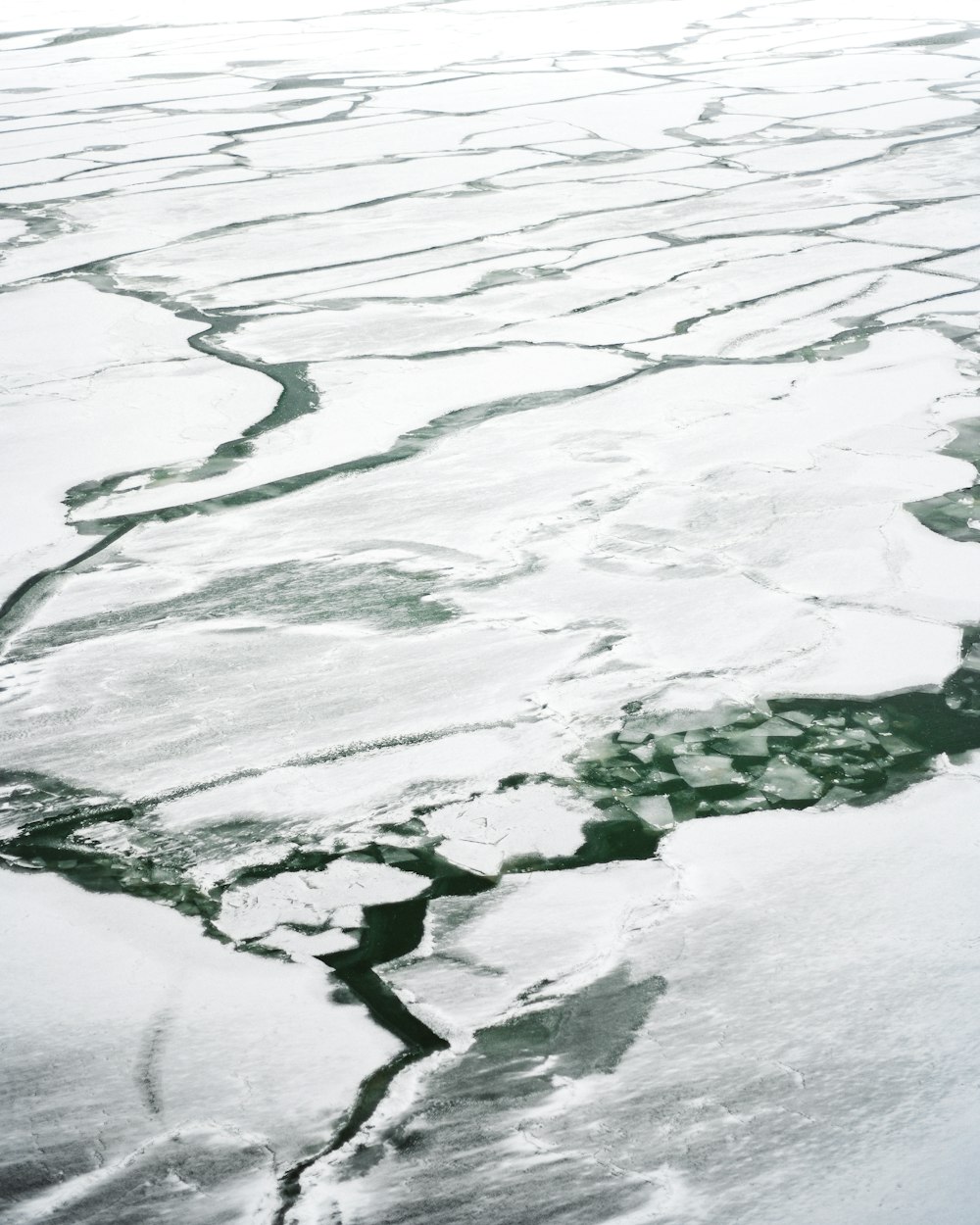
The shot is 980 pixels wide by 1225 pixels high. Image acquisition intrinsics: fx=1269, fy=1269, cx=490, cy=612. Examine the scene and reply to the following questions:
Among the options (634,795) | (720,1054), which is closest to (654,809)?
(634,795)

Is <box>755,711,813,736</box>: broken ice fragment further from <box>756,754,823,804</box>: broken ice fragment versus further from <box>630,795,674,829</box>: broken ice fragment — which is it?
<box>630,795,674,829</box>: broken ice fragment

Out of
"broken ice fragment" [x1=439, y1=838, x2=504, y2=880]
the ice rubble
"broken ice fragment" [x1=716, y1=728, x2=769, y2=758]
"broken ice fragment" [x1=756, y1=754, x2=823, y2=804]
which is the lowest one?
the ice rubble

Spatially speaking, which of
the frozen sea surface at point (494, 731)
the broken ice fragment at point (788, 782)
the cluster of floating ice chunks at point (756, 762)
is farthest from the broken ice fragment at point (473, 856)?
the broken ice fragment at point (788, 782)

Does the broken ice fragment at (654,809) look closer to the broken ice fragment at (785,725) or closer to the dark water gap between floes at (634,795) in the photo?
the dark water gap between floes at (634,795)

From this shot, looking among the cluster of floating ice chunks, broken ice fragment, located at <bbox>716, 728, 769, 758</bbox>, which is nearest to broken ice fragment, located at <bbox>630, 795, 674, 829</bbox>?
the cluster of floating ice chunks

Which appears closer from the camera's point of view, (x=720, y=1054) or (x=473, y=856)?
(x=720, y=1054)

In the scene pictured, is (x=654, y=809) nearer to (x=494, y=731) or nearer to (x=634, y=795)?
(x=634, y=795)

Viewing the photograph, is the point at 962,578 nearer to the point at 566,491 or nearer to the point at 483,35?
the point at 566,491

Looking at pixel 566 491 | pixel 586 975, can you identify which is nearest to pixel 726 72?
pixel 566 491
